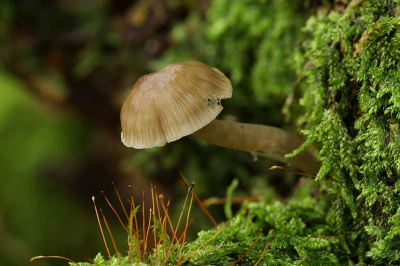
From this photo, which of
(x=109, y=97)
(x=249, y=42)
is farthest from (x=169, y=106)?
(x=109, y=97)

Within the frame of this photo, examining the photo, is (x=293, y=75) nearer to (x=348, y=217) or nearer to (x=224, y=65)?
(x=224, y=65)

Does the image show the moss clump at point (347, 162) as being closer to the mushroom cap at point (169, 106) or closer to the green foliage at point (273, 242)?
the green foliage at point (273, 242)

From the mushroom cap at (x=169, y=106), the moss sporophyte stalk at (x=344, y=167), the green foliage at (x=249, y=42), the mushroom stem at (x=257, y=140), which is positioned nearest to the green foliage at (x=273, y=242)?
the moss sporophyte stalk at (x=344, y=167)

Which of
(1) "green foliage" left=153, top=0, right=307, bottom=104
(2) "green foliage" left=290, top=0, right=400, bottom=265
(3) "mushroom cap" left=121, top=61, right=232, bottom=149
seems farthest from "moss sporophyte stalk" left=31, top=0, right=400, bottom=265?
(1) "green foliage" left=153, top=0, right=307, bottom=104

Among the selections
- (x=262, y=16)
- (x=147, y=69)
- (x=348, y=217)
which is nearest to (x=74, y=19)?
(x=147, y=69)

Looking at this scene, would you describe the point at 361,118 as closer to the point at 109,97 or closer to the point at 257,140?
the point at 257,140
